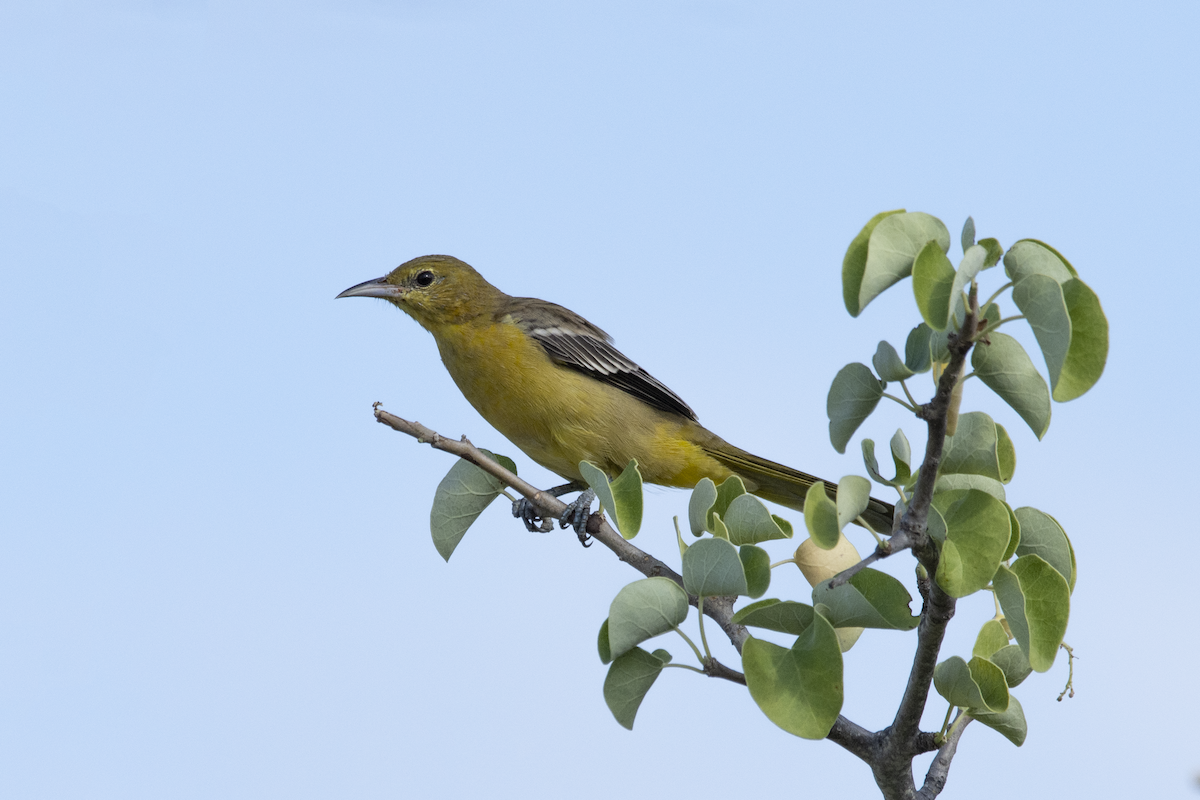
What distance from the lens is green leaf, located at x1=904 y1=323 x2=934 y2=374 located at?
2.47m

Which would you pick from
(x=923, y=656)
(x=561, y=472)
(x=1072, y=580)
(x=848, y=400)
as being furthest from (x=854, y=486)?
(x=561, y=472)

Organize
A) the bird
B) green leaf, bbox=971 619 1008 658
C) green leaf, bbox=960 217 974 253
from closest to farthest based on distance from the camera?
green leaf, bbox=960 217 974 253
green leaf, bbox=971 619 1008 658
the bird

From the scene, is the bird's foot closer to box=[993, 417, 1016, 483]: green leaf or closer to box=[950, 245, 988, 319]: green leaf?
box=[993, 417, 1016, 483]: green leaf

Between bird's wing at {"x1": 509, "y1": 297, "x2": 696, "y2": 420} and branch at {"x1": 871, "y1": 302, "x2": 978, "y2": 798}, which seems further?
bird's wing at {"x1": 509, "y1": 297, "x2": 696, "y2": 420}

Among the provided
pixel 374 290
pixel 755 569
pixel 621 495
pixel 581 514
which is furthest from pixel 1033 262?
pixel 374 290

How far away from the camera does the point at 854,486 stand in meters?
2.48

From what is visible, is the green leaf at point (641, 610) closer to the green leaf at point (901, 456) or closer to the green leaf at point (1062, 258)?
the green leaf at point (901, 456)

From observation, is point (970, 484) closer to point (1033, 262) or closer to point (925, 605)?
point (925, 605)

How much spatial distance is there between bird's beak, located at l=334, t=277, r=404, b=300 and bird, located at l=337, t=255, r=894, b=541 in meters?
0.02

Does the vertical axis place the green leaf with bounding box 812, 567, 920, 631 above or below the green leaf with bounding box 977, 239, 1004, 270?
below

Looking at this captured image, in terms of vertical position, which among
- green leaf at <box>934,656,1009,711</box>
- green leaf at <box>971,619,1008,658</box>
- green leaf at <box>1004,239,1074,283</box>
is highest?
green leaf at <box>1004,239,1074,283</box>

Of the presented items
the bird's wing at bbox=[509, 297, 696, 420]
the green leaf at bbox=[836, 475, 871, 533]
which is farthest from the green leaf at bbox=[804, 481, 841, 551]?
the bird's wing at bbox=[509, 297, 696, 420]

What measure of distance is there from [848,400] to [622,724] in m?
1.09

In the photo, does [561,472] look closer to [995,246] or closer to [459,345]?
[459,345]
